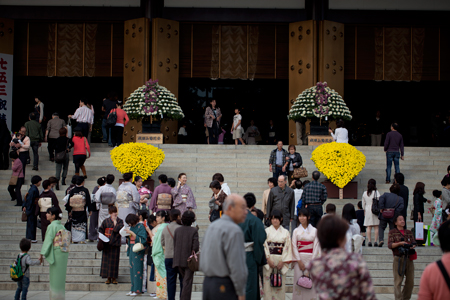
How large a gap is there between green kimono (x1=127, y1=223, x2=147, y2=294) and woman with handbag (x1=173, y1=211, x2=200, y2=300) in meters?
1.62

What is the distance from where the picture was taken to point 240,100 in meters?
26.2

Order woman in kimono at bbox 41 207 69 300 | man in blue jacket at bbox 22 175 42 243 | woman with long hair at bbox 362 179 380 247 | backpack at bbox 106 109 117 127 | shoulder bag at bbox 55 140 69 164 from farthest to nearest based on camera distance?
1. backpack at bbox 106 109 117 127
2. shoulder bag at bbox 55 140 69 164
3. woman with long hair at bbox 362 179 380 247
4. man in blue jacket at bbox 22 175 42 243
5. woman in kimono at bbox 41 207 69 300

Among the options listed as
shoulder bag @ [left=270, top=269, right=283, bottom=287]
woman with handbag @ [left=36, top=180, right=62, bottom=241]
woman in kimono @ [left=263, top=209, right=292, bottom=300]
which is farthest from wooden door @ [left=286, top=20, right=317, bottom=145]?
shoulder bag @ [left=270, top=269, right=283, bottom=287]

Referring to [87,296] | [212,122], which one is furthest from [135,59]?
[87,296]

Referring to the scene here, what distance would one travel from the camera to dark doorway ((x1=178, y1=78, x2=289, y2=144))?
84.8 feet

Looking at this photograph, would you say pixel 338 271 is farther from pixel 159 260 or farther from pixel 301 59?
pixel 301 59

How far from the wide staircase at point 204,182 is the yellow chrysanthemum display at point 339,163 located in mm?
590

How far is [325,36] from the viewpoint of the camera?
69.4ft

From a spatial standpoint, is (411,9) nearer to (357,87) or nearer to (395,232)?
(357,87)

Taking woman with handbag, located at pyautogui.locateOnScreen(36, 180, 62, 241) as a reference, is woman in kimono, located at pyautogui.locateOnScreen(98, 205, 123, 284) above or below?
below

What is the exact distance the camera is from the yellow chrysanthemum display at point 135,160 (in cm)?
1330

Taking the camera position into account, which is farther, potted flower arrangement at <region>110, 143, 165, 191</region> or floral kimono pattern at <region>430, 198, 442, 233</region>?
potted flower arrangement at <region>110, 143, 165, 191</region>

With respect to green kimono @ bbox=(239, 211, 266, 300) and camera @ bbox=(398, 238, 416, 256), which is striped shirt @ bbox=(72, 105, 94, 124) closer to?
green kimono @ bbox=(239, 211, 266, 300)

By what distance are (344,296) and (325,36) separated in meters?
18.5
